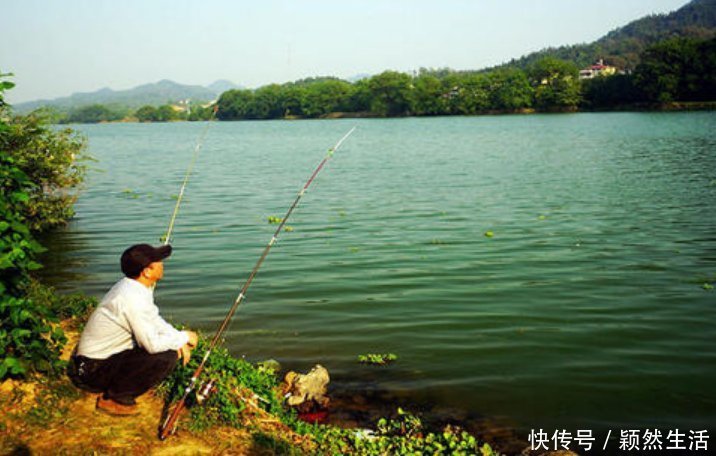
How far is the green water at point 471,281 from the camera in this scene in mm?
8820

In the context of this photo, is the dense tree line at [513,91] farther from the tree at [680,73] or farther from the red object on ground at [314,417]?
the red object on ground at [314,417]

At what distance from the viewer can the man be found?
5.96 meters

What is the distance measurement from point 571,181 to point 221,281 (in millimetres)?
21578

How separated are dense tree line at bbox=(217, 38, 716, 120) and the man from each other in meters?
128

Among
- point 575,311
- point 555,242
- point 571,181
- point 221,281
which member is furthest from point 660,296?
point 571,181

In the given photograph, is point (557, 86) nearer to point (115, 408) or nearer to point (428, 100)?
point (428, 100)

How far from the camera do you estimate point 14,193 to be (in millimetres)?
6562

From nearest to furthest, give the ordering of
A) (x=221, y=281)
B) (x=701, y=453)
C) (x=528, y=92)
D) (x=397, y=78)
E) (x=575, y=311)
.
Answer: (x=701, y=453) → (x=575, y=311) → (x=221, y=281) → (x=528, y=92) → (x=397, y=78)

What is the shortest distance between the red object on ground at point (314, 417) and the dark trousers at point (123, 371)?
2.20 metres

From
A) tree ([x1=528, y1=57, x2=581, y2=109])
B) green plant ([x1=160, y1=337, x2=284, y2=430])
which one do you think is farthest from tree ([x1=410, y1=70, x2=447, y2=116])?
green plant ([x1=160, y1=337, x2=284, y2=430])

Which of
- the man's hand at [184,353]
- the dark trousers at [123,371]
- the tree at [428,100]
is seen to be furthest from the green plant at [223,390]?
the tree at [428,100]

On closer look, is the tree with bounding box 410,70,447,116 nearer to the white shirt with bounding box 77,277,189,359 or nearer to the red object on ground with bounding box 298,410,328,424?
the red object on ground with bounding box 298,410,328,424

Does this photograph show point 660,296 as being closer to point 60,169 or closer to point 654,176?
point 60,169

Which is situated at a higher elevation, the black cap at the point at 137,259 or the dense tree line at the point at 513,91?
the dense tree line at the point at 513,91
